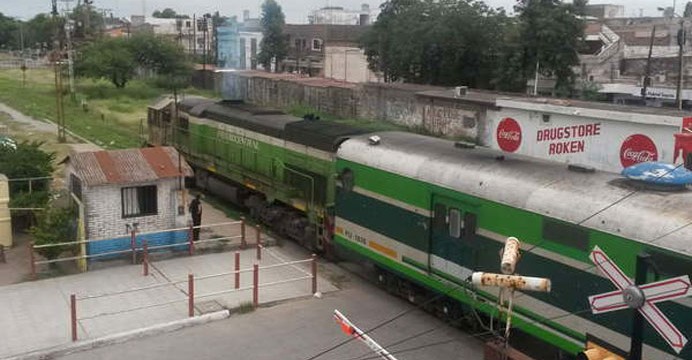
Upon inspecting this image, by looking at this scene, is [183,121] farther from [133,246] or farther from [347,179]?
[347,179]

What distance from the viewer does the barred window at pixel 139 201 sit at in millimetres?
14680

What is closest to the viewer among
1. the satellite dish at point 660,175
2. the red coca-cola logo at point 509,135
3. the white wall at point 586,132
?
the satellite dish at point 660,175

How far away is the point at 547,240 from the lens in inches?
364

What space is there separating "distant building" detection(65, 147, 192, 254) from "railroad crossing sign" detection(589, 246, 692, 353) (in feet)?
35.1

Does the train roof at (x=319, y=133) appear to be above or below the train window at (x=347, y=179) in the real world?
above

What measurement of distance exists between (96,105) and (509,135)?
28.7m

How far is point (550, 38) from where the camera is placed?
42.1 meters

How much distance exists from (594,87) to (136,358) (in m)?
43.4

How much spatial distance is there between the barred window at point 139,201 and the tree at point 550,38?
3270 centimetres

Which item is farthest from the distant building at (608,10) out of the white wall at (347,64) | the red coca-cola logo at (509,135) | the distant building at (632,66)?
the red coca-cola logo at (509,135)

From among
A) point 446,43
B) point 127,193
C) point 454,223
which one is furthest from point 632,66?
point 454,223

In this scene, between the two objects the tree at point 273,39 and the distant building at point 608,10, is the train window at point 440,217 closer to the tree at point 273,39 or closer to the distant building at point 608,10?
the tree at point 273,39

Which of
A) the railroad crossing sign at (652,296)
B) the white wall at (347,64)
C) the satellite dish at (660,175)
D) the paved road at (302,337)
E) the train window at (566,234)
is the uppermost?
the white wall at (347,64)

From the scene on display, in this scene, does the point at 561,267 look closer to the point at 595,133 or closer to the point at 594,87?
the point at 595,133
